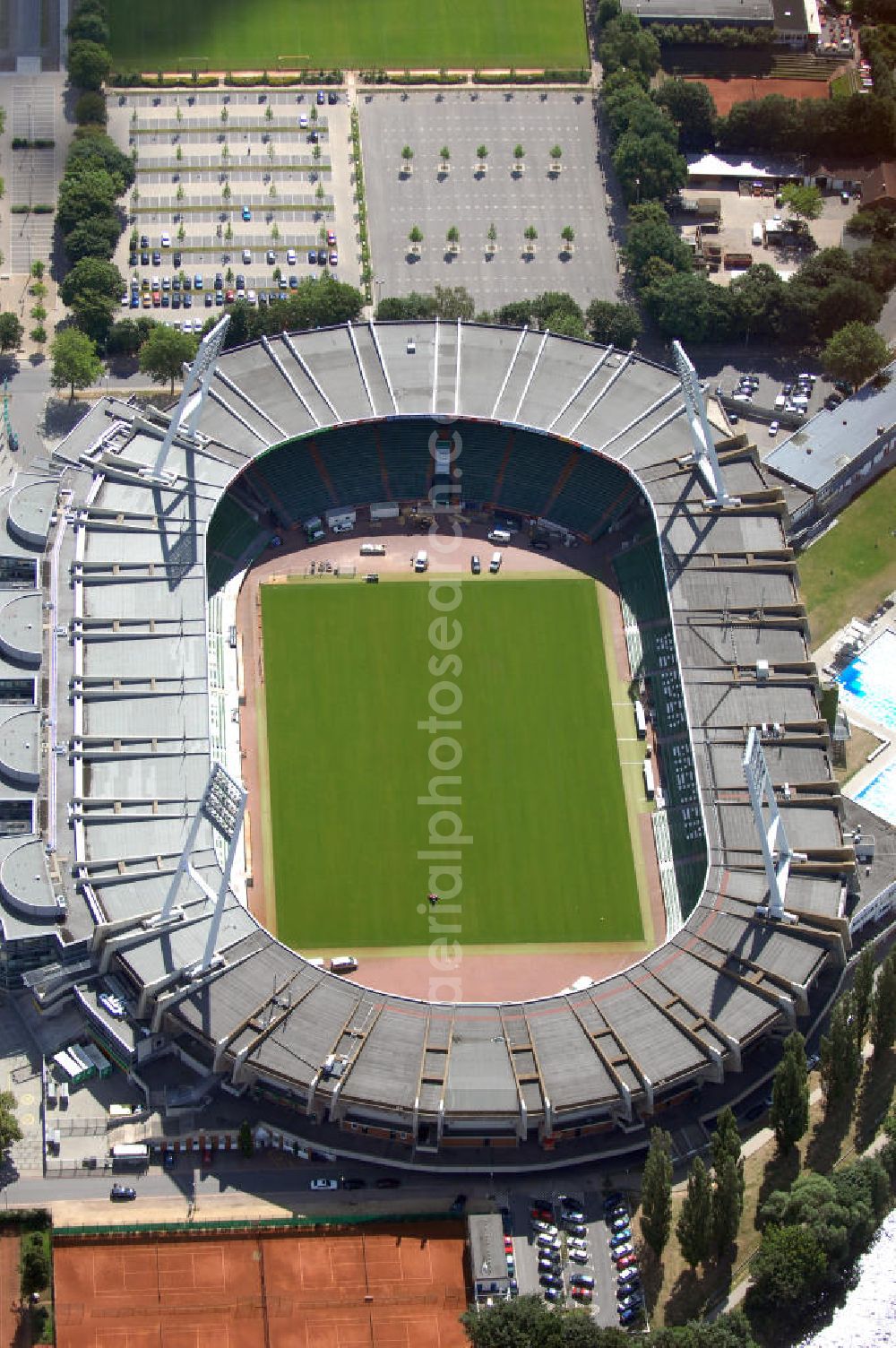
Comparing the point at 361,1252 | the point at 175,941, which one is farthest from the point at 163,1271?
the point at 175,941

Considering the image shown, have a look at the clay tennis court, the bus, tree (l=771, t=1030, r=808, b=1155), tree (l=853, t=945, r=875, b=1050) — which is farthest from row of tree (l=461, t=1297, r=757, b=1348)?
the bus

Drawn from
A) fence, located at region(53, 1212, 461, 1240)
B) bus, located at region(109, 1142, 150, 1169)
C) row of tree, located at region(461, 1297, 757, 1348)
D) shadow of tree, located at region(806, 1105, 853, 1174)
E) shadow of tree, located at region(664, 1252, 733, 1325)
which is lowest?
row of tree, located at region(461, 1297, 757, 1348)

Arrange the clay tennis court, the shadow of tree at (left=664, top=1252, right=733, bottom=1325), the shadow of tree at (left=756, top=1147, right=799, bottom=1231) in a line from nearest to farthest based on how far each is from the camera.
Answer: the clay tennis court
the shadow of tree at (left=664, top=1252, right=733, bottom=1325)
the shadow of tree at (left=756, top=1147, right=799, bottom=1231)

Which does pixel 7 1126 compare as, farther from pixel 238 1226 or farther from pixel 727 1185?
pixel 727 1185

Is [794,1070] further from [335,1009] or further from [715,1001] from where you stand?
[335,1009]

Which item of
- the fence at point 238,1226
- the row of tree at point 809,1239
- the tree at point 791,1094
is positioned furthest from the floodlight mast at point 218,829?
the row of tree at point 809,1239

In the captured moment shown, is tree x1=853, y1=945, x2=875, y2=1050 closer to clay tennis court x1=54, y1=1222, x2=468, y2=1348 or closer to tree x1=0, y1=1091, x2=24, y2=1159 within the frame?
clay tennis court x1=54, y1=1222, x2=468, y2=1348

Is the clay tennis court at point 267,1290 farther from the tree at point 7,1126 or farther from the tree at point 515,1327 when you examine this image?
the tree at point 7,1126
